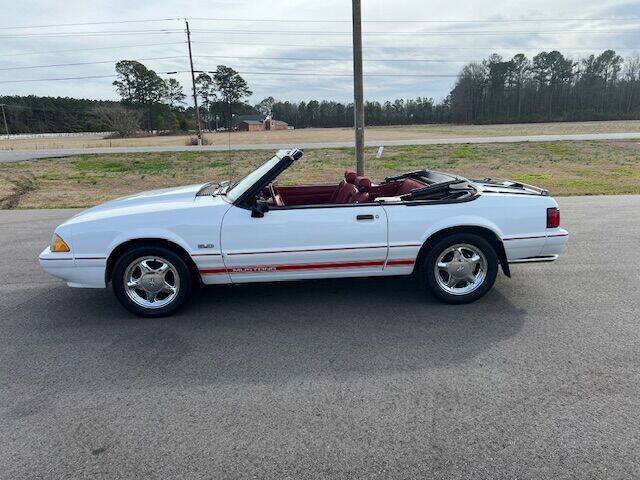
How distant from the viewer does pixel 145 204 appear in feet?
14.3

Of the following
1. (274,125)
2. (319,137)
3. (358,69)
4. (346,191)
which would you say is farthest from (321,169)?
(274,125)

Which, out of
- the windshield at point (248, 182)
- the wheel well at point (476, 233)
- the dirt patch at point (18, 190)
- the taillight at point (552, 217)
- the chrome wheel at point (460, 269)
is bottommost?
the dirt patch at point (18, 190)

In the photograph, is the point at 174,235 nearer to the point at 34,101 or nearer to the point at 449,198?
the point at 449,198

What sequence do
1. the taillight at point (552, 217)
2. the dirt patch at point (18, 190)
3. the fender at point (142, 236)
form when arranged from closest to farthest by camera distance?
the fender at point (142, 236), the taillight at point (552, 217), the dirt patch at point (18, 190)

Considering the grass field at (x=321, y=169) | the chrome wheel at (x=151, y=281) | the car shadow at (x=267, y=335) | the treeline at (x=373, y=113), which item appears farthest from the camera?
the treeline at (x=373, y=113)

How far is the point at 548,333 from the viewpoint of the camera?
3.70m

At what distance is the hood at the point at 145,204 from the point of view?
4.19 metres

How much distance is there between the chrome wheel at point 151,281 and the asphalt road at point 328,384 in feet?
0.66

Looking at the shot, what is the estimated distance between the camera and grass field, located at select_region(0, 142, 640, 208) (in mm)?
13000

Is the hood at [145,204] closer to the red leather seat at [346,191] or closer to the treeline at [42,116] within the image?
the red leather seat at [346,191]

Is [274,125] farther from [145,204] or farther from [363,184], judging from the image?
[145,204]

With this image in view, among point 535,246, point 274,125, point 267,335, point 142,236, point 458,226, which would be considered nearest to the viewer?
point 267,335

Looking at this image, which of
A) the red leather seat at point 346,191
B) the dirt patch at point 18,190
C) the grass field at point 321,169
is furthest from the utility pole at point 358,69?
the dirt patch at point 18,190

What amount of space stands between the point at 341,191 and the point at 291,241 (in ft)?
3.66
